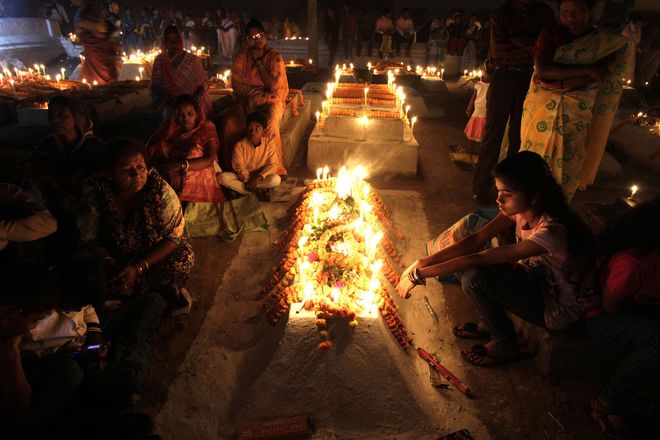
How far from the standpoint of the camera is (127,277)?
109 inches

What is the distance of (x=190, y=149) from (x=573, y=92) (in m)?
3.94

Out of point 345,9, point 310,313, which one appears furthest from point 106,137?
point 345,9

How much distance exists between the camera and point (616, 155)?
6.96m

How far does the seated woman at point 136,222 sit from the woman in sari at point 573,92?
3593mm

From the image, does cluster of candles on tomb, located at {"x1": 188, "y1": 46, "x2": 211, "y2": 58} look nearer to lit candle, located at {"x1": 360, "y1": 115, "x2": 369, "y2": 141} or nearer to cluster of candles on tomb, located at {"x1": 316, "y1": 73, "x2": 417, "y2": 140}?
cluster of candles on tomb, located at {"x1": 316, "y1": 73, "x2": 417, "y2": 140}

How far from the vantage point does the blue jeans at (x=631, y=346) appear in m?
2.21

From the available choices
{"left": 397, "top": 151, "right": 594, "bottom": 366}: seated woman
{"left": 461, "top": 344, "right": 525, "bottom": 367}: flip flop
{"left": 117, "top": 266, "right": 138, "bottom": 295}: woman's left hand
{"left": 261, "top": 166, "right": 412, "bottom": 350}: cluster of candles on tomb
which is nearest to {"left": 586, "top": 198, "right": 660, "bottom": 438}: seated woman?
{"left": 397, "top": 151, "right": 594, "bottom": 366}: seated woman

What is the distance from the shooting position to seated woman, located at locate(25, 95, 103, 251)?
10.7 ft

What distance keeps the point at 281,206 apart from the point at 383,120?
7.40 ft

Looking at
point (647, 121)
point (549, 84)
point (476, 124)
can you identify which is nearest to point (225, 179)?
point (549, 84)

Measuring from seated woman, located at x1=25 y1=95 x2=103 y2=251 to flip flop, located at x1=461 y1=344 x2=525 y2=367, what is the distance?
3.12 m

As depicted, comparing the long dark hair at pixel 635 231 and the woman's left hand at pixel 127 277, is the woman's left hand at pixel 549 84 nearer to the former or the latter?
the long dark hair at pixel 635 231

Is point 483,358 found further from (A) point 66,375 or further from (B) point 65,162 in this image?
(B) point 65,162

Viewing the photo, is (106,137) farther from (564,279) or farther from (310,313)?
(564,279)
